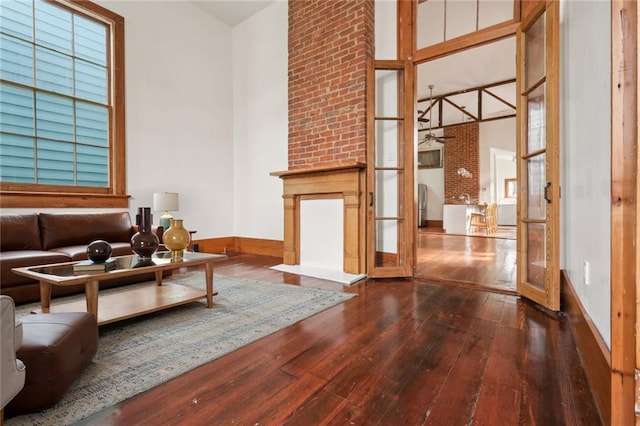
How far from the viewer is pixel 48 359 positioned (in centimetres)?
117

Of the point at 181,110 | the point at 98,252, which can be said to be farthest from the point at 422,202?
the point at 98,252

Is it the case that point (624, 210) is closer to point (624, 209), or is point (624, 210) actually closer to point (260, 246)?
point (624, 209)

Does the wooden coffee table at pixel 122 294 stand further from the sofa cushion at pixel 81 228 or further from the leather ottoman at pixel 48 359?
the sofa cushion at pixel 81 228

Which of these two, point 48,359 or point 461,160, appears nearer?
point 48,359

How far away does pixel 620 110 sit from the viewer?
0.66 m

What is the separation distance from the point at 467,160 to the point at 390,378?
34.1 ft

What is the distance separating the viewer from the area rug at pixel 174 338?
1.26 meters

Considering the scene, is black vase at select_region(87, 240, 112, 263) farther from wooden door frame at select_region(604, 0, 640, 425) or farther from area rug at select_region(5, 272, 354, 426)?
wooden door frame at select_region(604, 0, 640, 425)

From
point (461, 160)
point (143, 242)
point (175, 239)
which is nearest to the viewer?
point (143, 242)

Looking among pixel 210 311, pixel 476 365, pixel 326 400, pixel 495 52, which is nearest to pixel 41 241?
pixel 210 311

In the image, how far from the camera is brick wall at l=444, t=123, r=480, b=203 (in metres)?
10.2

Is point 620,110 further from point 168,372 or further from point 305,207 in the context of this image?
point 305,207

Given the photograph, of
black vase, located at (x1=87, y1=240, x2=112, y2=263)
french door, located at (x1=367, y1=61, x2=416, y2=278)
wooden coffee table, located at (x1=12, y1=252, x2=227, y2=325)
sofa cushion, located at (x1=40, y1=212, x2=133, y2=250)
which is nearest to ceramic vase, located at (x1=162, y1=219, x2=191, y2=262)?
wooden coffee table, located at (x1=12, y1=252, x2=227, y2=325)

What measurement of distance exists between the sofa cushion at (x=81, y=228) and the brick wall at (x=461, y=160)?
31.3ft
